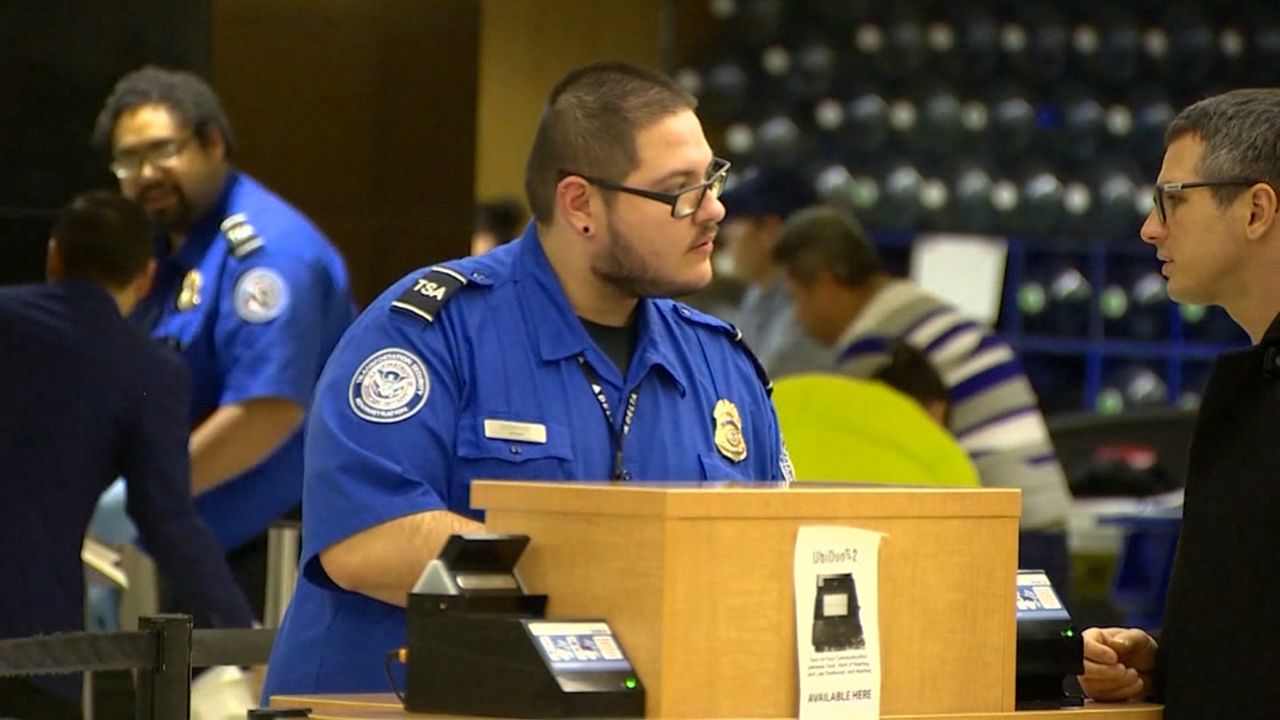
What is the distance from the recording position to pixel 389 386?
9.89 feet

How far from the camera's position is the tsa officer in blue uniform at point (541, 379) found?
9.77 feet

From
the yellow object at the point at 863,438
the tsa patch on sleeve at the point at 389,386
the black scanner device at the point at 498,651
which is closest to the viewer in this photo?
the black scanner device at the point at 498,651

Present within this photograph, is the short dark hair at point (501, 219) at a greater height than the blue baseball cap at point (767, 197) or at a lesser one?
greater

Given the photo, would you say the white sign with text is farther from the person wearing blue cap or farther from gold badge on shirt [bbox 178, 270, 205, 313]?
the person wearing blue cap

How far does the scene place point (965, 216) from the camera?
1269 centimetres

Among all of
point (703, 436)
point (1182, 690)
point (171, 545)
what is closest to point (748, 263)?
point (171, 545)

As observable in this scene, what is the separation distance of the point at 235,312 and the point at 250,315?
1.6 inches

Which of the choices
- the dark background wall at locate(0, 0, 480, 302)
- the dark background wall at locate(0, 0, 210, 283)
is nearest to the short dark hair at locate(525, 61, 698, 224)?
the dark background wall at locate(0, 0, 210, 283)

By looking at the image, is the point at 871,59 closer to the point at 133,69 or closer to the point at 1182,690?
the point at 133,69

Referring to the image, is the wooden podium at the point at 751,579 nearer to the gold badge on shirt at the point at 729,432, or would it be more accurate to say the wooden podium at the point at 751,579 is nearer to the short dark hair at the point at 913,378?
the gold badge on shirt at the point at 729,432

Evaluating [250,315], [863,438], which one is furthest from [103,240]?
[863,438]

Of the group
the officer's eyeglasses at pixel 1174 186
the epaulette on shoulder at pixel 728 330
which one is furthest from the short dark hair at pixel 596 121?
the officer's eyeglasses at pixel 1174 186

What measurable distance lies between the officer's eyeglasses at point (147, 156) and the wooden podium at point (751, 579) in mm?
2558

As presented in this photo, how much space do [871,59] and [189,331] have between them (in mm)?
8523
